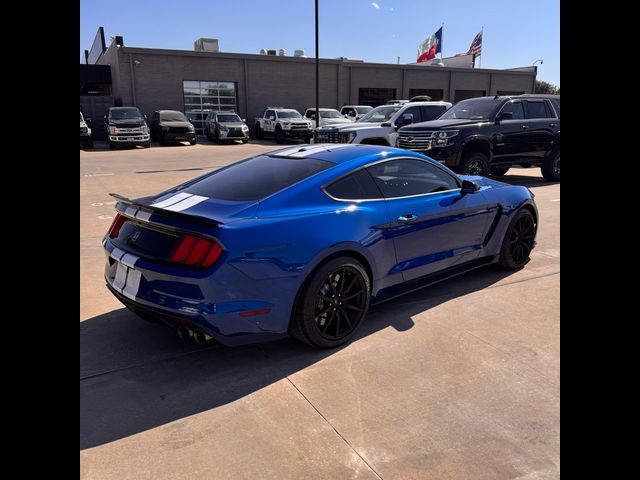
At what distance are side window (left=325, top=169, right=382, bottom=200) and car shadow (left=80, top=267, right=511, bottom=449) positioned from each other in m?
1.10

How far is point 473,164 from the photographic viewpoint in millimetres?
11156

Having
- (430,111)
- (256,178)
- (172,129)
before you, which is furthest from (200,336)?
(172,129)

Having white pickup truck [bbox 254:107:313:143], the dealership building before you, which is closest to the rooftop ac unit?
the dealership building

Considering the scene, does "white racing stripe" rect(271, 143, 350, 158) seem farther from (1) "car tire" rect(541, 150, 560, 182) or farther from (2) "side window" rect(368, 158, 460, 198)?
(1) "car tire" rect(541, 150, 560, 182)

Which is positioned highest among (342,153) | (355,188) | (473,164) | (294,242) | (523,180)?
(473,164)

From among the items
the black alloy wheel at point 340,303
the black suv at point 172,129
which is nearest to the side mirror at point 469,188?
the black alloy wheel at point 340,303

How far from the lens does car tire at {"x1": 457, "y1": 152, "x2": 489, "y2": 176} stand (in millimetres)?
10916

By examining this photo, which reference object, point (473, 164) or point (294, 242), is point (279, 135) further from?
point (294, 242)

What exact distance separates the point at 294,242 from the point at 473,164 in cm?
874

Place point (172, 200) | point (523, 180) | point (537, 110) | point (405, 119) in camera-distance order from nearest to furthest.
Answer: point (172, 200) < point (537, 110) < point (523, 180) < point (405, 119)
